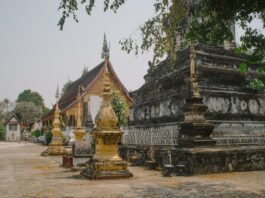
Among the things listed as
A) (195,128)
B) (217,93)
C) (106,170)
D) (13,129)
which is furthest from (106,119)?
(13,129)

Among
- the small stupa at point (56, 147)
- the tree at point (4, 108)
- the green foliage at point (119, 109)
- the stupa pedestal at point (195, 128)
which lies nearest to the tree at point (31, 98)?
the tree at point (4, 108)

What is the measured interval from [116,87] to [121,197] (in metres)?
33.2

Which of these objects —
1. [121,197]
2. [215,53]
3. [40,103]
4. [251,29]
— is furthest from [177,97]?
[40,103]

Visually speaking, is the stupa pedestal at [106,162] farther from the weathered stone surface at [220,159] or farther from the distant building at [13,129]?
the distant building at [13,129]

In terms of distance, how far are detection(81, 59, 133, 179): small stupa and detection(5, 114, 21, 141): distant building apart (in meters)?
80.4

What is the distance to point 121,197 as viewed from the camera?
5.75m

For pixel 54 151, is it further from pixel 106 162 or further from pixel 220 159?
pixel 220 159

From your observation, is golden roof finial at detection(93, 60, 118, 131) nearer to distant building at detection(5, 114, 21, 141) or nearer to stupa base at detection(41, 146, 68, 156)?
stupa base at detection(41, 146, 68, 156)

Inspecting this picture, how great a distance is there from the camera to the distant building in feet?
274

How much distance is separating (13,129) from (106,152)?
268ft

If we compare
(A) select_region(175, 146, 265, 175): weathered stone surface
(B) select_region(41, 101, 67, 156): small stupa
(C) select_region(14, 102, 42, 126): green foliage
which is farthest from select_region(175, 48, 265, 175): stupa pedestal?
(C) select_region(14, 102, 42, 126): green foliage

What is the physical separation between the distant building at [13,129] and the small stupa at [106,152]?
264ft

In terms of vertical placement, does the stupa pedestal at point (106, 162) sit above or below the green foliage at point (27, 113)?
below

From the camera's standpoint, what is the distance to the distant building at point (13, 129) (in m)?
83.6
